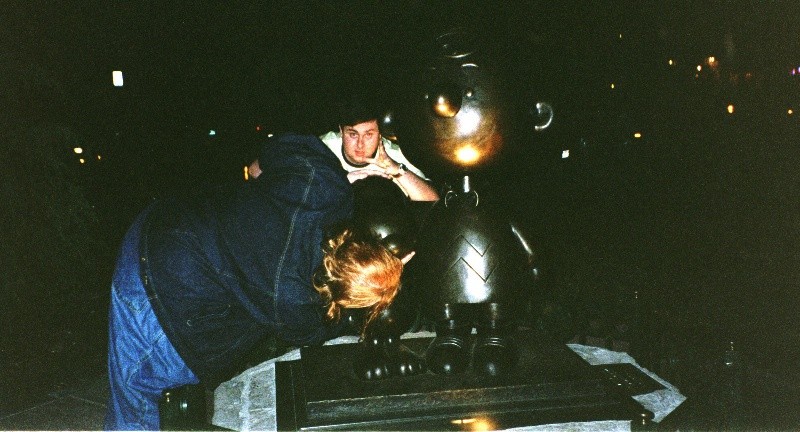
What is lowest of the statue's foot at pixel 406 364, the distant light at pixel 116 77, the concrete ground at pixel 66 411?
the concrete ground at pixel 66 411

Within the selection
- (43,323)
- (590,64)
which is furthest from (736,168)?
(43,323)

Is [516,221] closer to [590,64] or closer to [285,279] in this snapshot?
[285,279]

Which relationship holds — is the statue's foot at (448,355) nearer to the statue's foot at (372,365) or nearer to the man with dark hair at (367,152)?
the statue's foot at (372,365)

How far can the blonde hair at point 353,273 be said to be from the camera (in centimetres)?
174

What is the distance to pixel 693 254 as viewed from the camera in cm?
830

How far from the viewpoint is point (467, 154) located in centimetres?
200

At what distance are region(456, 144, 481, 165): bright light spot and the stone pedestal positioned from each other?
74 centimetres

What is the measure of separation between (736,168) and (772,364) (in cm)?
1036

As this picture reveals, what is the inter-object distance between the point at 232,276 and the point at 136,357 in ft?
1.38

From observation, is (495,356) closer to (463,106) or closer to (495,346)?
(495,346)

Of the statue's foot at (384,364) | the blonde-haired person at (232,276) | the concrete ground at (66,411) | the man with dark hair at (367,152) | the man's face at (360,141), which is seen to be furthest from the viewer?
the concrete ground at (66,411)

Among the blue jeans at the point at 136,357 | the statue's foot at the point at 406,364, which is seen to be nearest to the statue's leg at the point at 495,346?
the statue's foot at the point at 406,364

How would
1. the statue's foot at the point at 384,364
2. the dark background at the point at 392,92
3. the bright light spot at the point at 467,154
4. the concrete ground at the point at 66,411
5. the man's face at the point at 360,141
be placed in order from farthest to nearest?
the concrete ground at the point at 66,411
the dark background at the point at 392,92
the man's face at the point at 360,141
the bright light spot at the point at 467,154
the statue's foot at the point at 384,364

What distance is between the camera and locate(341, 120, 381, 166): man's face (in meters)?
2.26
